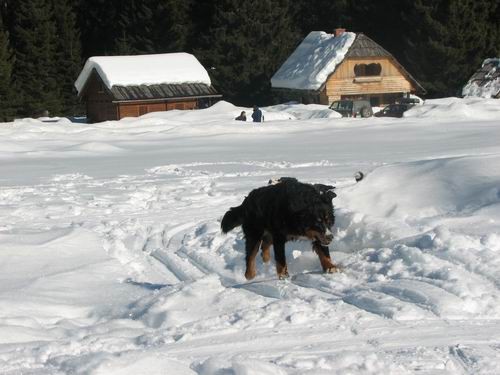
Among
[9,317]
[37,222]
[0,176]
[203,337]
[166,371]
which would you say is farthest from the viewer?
[0,176]

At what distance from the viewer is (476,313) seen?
643 cm

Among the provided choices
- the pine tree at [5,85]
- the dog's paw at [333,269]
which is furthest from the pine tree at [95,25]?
the dog's paw at [333,269]

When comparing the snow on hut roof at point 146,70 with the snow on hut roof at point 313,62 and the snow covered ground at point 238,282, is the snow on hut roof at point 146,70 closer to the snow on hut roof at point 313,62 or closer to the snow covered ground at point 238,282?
the snow on hut roof at point 313,62

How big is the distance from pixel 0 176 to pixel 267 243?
12.0 m

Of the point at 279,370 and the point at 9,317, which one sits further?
the point at 9,317

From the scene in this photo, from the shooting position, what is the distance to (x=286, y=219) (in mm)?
8094

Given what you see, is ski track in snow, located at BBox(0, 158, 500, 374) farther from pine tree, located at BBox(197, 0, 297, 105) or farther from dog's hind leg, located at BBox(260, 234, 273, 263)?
pine tree, located at BBox(197, 0, 297, 105)

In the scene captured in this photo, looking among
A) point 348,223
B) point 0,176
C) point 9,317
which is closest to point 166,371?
point 9,317

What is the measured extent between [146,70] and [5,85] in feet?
28.8

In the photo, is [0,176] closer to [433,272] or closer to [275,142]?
[275,142]

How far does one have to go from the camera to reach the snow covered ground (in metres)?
5.69

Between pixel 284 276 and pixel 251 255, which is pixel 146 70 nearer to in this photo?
pixel 251 255

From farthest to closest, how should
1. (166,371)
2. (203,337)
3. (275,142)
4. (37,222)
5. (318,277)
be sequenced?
(275,142), (37,222), (318,277), (203,337), (166,371)

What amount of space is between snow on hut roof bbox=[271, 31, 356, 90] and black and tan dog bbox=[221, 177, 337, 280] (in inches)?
1669
